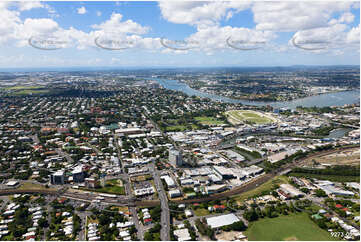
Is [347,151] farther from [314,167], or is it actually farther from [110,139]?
[110,139]

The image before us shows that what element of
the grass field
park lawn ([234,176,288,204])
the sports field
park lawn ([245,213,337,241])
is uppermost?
the sports field

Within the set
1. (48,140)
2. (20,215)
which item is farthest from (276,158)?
(48,140)

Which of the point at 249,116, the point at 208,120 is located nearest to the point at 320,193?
the point at 208,120

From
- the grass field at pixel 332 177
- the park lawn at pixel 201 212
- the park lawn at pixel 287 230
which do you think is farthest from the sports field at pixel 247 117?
the park lawn at pixel 287 230

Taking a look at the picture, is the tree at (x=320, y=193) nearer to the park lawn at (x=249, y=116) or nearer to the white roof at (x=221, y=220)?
the white roof at (x=221, y=220)

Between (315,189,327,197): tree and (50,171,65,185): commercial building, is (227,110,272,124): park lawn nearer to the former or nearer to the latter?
(315,189,327,197): tree

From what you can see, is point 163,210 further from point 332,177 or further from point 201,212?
point 332,177

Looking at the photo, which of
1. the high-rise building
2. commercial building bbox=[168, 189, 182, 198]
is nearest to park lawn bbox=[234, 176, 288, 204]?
commercial building bbox=[168, 189, 182, 198]
